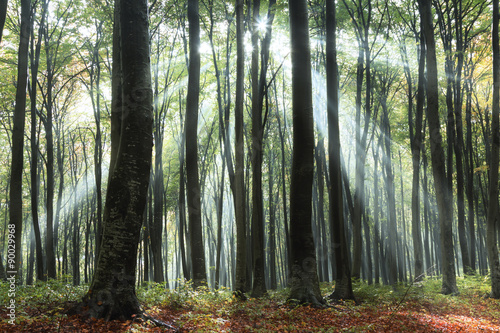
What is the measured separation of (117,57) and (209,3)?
687 centimetres

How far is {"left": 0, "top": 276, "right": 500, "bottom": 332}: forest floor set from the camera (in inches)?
168

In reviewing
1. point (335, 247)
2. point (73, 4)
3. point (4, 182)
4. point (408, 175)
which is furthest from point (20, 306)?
point (408, 175)

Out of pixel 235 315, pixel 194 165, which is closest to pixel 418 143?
pixel 194 165

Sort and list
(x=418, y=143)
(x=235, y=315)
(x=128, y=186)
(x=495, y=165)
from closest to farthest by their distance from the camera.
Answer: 1. (x=128, y=186)
2. (x=235, y=315)
3. (x=495, y=165)
4. (x=418, y=143)

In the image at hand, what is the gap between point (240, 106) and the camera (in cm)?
979

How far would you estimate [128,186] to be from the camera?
4.75 meters

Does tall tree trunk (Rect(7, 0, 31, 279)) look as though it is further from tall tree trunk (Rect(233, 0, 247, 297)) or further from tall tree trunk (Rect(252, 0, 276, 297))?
tall tree trunk (Rect(252, 0, 276, 297))

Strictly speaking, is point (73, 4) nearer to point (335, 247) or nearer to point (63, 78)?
point (63, 78)

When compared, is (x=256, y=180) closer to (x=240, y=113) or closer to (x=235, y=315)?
(x=240, y=113)

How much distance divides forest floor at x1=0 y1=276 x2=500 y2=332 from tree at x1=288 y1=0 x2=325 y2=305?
0.56 m

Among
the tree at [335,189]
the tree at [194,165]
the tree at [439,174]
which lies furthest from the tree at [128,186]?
the tree at [439,174]

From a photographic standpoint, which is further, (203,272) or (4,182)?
(4,182)

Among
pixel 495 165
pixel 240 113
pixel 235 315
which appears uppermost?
pixel 240 113

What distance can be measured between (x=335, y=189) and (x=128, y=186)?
19.8 feet
